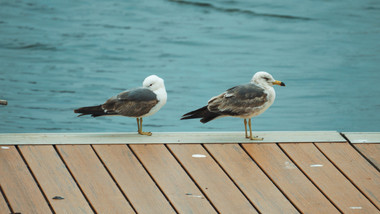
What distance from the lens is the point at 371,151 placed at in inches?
176

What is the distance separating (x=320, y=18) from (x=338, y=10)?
2.34 ft

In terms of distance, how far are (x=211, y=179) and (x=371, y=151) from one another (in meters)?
1.14

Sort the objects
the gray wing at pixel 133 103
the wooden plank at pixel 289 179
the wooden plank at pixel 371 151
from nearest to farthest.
→ the wooden plank at pixel 289 179 → the wooden plank at pixel 371 151 → the gray wing at pixel 133 103

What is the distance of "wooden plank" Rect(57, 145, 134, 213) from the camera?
12.2ft

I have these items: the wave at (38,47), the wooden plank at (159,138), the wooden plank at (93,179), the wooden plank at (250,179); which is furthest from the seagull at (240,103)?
the wave at (38,47)

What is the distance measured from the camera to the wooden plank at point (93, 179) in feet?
12.2

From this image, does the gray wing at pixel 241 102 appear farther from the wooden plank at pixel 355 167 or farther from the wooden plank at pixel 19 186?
the wooden plank at pixel 19 186

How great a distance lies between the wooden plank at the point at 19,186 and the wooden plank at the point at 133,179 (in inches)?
18.1

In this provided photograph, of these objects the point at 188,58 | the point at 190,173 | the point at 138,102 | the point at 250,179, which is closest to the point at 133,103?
the point at 138,102

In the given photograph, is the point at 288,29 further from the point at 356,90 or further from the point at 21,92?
the point at 21,92

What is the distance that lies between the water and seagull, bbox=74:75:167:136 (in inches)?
151

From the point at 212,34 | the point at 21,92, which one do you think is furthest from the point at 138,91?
the point at 212,34

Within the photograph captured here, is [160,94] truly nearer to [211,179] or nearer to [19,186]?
[211,179]

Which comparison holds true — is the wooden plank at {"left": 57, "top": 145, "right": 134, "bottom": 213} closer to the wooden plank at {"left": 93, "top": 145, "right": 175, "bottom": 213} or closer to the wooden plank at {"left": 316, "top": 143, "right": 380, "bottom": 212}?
the wooden plank at {"left": 93, "top": 145, "right": 175, "bottom": 213}
